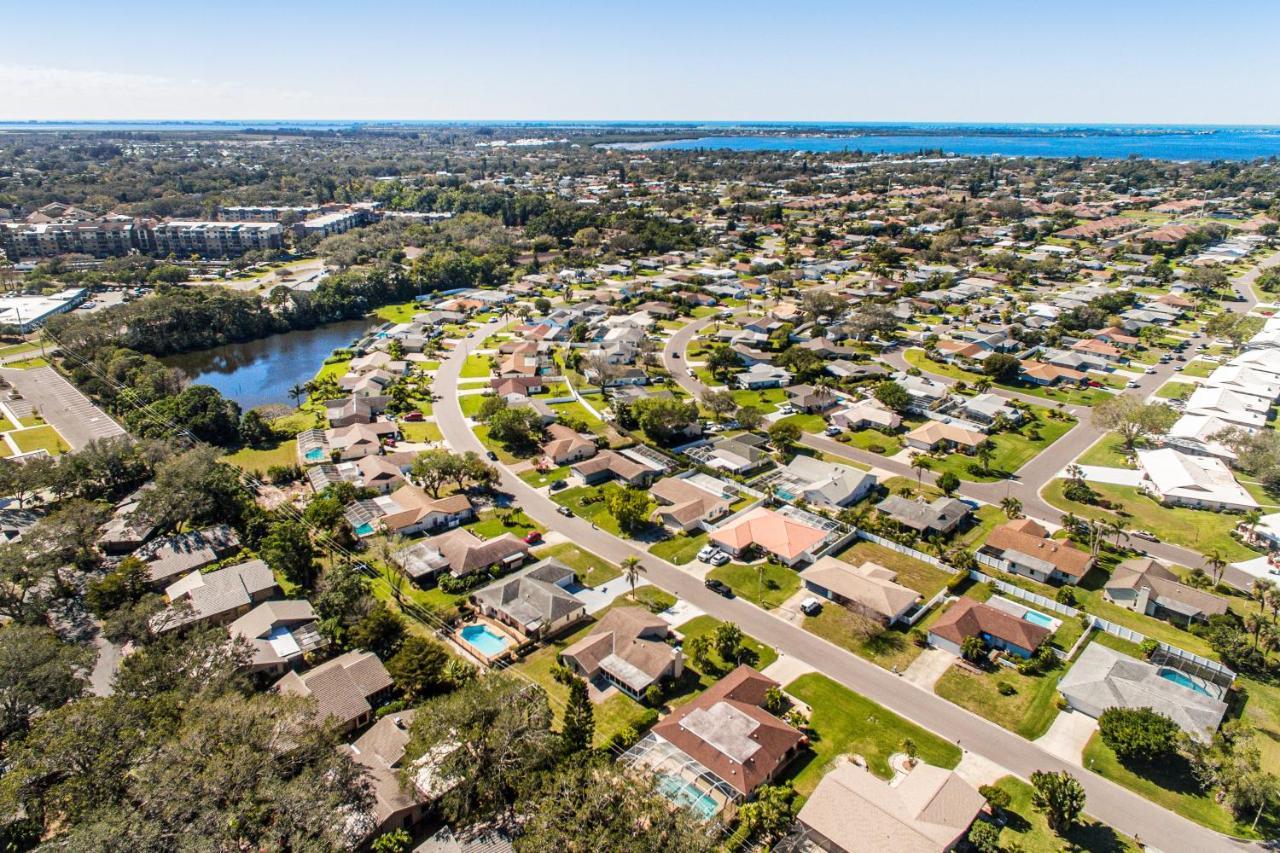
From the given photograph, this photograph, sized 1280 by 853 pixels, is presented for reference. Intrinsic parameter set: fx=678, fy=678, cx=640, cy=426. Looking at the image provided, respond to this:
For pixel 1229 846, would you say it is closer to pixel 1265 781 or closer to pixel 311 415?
pixel 1265 781

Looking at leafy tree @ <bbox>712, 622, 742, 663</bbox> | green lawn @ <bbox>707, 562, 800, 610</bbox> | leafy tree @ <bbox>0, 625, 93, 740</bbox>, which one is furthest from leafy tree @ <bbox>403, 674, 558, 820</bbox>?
green lawn @ <bbox>707, 562, 800, 610</bbox>

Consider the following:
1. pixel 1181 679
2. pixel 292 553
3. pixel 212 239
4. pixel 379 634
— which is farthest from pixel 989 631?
pixel 212 239

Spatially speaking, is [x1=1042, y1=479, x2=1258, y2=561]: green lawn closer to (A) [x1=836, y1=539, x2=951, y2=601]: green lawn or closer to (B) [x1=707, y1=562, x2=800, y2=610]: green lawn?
(A) [x1=836, y1=539, x2=951, y2=601]: green lawn

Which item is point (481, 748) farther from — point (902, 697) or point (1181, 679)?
point (1181, 679)

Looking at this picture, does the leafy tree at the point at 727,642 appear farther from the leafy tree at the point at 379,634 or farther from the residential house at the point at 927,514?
the residential house at the point at 927,514

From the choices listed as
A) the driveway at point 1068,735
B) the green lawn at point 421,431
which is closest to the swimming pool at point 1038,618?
the driveway at point 1068,735
